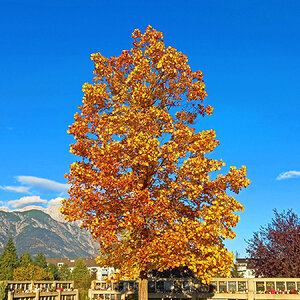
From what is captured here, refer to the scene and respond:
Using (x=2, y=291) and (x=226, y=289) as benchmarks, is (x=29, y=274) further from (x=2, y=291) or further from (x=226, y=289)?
(x=226, y=289)

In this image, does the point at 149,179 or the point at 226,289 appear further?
the point at 226,289

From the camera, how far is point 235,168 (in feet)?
53.5

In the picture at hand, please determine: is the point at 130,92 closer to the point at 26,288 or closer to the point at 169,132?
the point at 169,132

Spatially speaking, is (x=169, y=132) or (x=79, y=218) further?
(x=169, y=132)

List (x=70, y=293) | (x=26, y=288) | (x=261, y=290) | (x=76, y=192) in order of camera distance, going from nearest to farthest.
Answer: (x=76, y=192), (x=261, y=290), (x=26, y=288), (x=70, y=293)

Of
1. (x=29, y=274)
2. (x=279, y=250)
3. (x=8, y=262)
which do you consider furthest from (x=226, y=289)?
(x=8, y=262)

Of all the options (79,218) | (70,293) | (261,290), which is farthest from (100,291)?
(79,218)

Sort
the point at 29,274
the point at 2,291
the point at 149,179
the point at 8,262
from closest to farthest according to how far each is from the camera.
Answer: the point at 149,179 < the point at 2,291 < the point at 29,274 < the point at 8,262

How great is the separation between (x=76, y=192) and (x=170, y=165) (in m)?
4.14

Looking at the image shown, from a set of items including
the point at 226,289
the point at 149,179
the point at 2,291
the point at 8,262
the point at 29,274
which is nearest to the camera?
the point at 149,179

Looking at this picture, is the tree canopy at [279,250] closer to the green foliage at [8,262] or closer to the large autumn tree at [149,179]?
the large autumn tree at [149,179]

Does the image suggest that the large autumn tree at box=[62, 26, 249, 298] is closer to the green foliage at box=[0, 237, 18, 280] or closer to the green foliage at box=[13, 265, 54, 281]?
the green foliage at box=[13, 265, 54, 281]

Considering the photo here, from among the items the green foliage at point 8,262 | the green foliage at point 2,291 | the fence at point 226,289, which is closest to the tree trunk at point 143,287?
the fence at point 226,289

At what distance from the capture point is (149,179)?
55.7 feet
